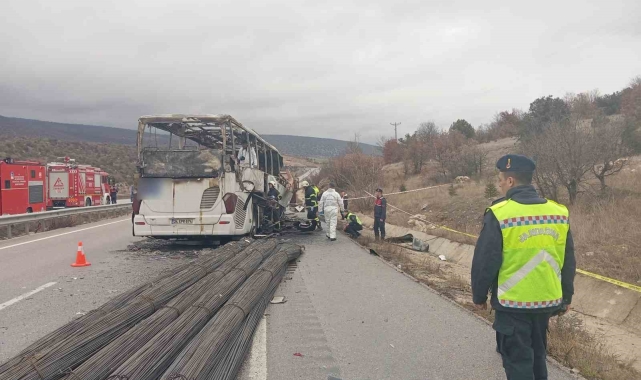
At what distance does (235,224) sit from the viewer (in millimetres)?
11508

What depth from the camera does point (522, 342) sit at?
3.29m

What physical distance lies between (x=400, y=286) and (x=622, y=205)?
6864mm

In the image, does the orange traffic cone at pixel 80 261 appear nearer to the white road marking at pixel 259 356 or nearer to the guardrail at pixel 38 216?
the white road marking at pixel 259 356

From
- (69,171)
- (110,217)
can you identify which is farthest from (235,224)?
(69,171)

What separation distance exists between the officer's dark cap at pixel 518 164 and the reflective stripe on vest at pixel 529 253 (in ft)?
1.00

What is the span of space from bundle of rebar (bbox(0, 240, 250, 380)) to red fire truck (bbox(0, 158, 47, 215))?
635 inches

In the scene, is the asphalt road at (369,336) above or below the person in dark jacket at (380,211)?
below

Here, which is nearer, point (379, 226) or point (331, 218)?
point (331, 218)

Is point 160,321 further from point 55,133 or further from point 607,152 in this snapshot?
point 55,133

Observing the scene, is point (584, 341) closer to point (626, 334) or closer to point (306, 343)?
point (626, 334)

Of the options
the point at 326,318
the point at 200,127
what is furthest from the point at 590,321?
the point at 200,127

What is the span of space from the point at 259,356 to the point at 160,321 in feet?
3.53

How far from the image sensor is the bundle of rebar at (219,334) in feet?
12.4

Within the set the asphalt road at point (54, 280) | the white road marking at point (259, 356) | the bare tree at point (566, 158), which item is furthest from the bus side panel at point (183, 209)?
the bare tree at point (566, 158)
